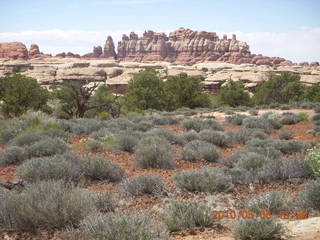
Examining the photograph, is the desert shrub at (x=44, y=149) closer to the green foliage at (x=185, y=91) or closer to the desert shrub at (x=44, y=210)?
the desert shrub at (x=44, y=210)

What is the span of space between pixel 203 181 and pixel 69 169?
2.58 meters

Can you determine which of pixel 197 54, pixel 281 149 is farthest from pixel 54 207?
pixel 197 54

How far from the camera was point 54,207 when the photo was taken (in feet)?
11.4

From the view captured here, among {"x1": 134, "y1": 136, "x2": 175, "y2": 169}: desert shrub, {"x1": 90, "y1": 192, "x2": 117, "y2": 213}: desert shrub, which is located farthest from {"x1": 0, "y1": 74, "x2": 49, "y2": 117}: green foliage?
{"x1": 90, "y1": 192, "x2": 117, "y2": 213}: desert shrub

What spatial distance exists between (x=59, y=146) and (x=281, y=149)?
21.1ft

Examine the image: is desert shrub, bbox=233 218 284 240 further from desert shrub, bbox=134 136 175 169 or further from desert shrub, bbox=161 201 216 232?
desert shrub, bbox=134 136 175 169

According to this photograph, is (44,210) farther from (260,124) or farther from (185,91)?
(185,91)

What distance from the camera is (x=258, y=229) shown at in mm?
3193

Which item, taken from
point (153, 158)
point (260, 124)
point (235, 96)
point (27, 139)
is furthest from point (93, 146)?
point (235, 96)

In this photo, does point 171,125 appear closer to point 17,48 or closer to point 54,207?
point 54,207

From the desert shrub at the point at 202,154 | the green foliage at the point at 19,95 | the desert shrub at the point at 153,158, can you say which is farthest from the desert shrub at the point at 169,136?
the green foliage at the point at 19,95

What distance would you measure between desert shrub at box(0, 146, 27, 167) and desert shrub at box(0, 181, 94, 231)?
13.6 feet

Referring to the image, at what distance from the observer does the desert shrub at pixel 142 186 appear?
516 cm

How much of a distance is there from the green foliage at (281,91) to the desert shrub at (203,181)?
1598 inches
